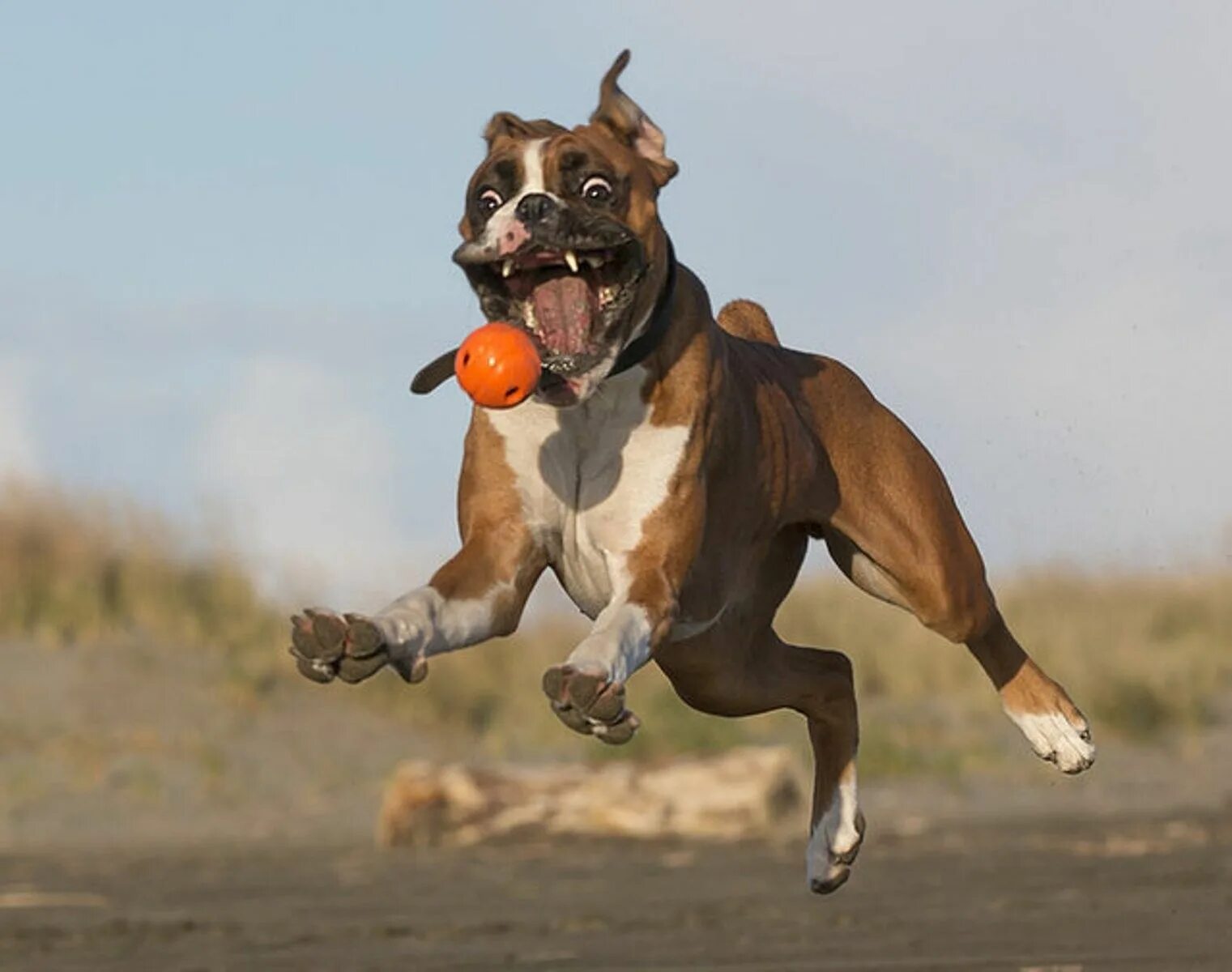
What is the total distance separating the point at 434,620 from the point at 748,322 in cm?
316

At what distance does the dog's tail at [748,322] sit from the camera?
38.7 ft

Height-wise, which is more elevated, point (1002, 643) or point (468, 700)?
point (468, 700)

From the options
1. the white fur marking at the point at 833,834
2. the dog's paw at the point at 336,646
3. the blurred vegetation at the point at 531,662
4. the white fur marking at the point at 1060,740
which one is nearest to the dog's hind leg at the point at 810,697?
the white fur marking at the point at 833,834

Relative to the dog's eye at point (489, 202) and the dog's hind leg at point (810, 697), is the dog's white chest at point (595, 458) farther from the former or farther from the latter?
the dog's hind leg at point (810, 697)

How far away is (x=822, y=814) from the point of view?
1162cm

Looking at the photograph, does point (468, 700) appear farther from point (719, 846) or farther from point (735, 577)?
point (735, 577)

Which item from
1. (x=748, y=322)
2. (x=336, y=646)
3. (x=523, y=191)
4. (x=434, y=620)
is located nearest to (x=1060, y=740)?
(x=748, y=322)

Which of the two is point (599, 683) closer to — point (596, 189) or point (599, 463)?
point (599, 463)

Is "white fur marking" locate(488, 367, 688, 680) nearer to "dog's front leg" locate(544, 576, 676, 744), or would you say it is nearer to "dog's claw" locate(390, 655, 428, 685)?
"dog's front leg" locate(544, 576, 676, 744)

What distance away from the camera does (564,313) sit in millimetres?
9391

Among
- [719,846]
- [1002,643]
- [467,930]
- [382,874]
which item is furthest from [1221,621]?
[1002,643]

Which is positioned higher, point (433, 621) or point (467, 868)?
point (467, 868)

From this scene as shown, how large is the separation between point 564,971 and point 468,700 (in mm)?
12095

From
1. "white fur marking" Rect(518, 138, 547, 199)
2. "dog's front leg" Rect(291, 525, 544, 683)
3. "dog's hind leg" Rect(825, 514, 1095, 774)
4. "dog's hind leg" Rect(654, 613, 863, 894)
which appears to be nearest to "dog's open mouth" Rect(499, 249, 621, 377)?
"white fur marking" Rect(518, 138, 547, 199)
